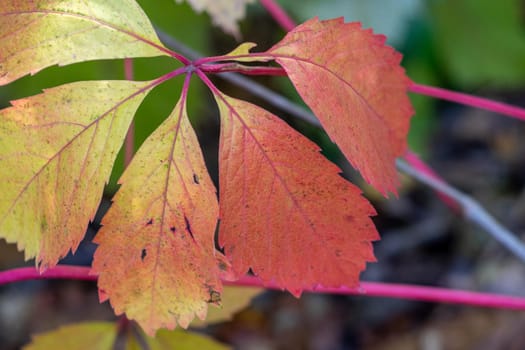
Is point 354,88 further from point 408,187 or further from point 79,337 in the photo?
point 408,187

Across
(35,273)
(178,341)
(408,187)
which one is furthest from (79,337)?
(408,187)

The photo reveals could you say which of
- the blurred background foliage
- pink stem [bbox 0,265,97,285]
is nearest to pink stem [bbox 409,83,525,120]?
pink stem [bbox 0,265,97,285]

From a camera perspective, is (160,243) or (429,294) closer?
(160,243)

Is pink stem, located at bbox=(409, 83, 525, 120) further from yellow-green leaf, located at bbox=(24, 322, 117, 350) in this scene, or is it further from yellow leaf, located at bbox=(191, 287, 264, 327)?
yellow-green leaf, located at bbox=(24, 322, 117, 350)


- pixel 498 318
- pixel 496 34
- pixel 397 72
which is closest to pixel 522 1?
pixel 496 34

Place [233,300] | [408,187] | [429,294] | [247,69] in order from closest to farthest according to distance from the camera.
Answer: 1. [247,69]
2. [429,294]
3. [233,300]
4. [408,187]

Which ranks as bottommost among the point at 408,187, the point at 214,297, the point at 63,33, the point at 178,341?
the point at 408,187
